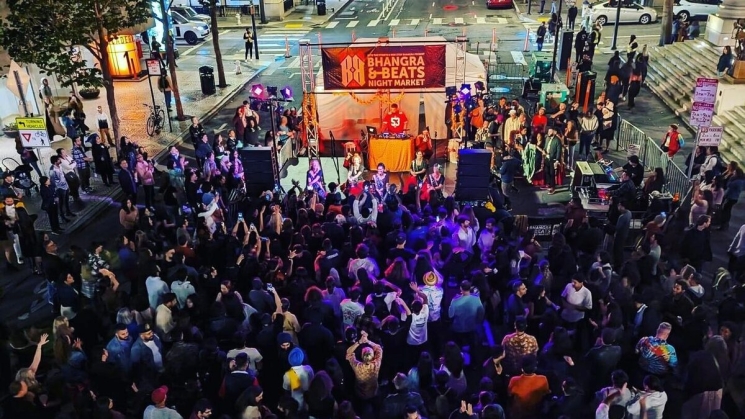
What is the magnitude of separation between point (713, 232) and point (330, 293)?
883 cm

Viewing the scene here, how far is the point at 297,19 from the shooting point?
44.2m

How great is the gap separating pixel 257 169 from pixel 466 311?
759 cm

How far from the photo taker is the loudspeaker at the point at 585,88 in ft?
67.9

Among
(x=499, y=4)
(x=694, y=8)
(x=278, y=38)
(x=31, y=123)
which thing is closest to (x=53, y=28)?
(x=31, y=123)

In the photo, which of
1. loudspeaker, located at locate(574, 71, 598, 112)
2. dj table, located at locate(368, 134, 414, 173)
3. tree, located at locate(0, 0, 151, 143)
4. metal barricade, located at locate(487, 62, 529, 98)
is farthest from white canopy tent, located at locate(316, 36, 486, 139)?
tree, located at locate(0, 0, 151, 143)

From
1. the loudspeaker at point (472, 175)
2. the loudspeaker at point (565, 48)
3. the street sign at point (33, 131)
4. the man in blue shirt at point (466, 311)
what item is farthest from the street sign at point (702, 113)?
the loudspeaker at point (565, 48)

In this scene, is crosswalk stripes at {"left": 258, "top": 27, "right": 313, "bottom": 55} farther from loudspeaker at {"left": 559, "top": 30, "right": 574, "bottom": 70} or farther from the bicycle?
loudspeaker at {"left": 559, "top": 30, "right": 574, "bottom": 70}

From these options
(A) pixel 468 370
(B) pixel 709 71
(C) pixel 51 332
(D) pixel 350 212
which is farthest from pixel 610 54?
(C) pixel 51 332

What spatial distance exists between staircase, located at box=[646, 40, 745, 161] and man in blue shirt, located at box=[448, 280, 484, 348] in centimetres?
1173

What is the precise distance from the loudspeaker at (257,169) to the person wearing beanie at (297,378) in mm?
7908

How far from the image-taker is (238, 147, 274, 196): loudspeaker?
47.2 feet

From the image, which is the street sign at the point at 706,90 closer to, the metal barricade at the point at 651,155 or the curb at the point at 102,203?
the metal barricade at the point at 651,155

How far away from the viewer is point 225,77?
2902cm

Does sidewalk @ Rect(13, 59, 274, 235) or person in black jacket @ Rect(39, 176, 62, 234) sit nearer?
person in black jacket @ Rect(39, 176, 62, 234)
